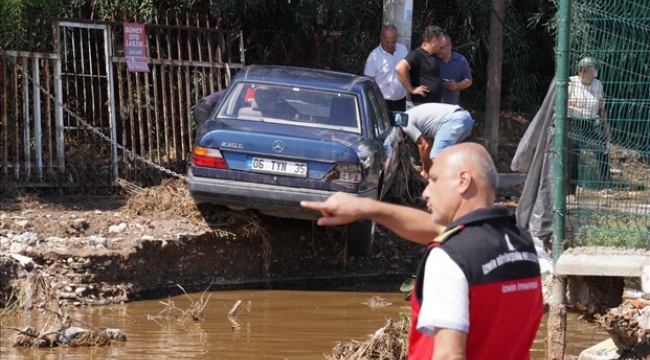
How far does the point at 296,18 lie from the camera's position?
49.7 feet

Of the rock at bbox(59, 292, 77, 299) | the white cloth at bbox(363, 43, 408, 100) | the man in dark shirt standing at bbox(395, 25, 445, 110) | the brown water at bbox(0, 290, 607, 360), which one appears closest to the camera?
the brown water at bbox(0, 290, 607, 360)

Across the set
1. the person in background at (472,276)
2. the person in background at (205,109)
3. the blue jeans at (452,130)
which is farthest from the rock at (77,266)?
the person in background at (472,276)

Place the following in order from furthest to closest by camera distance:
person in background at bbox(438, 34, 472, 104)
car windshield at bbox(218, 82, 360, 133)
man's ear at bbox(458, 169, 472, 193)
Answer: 1. person in background at bbox(438, 34, 472, 104)
2. car windshield at bbox(218, 82, 360, 133)
3. man's ear at bbox(458, 169, 472, 193)

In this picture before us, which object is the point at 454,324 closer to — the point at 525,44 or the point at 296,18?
the point at 296,18

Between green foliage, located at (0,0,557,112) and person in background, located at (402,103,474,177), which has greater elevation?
green foliage, located at (0,0,557,112)

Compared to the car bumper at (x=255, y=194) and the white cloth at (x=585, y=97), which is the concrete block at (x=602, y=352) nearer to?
the white cloth at (x=585, y=97)

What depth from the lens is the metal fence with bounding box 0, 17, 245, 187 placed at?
39.8 ft

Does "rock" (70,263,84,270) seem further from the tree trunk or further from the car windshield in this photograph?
the tree trunk

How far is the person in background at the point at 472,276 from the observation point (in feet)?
11.1

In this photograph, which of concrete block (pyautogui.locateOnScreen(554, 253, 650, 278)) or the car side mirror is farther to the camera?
the car side mirror

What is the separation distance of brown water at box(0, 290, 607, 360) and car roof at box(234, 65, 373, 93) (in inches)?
81.3

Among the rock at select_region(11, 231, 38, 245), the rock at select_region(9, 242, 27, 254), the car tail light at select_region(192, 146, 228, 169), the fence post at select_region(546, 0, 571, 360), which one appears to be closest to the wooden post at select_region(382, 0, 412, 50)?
the car tail light at select_region(192, 146, 228, 169)

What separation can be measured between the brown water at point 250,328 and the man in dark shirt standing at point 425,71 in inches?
116

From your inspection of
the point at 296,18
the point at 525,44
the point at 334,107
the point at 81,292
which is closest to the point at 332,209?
the point at 81,292
